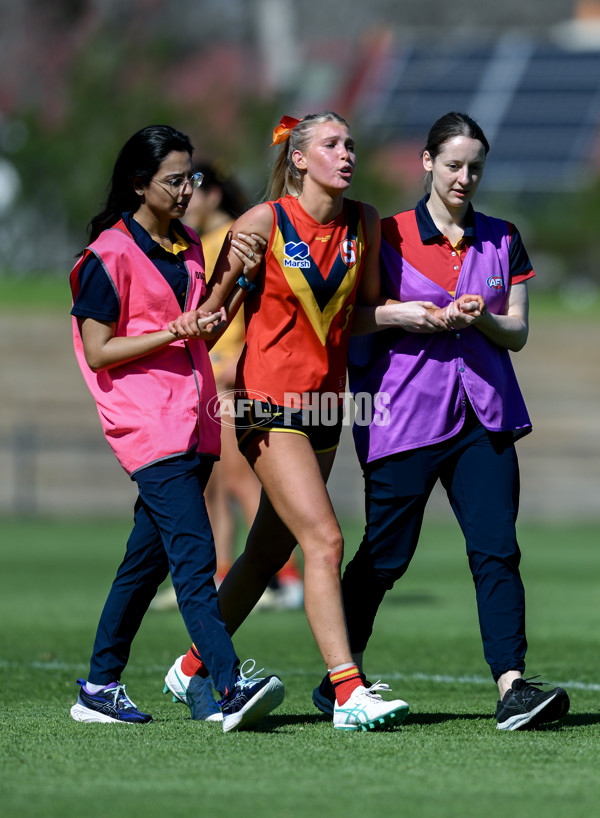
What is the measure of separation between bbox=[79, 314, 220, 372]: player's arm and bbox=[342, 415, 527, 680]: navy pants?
98cm

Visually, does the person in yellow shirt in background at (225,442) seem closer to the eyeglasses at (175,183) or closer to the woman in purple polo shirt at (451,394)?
the woman in purple polo shirt at (451,394)

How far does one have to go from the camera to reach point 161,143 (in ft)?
16.9

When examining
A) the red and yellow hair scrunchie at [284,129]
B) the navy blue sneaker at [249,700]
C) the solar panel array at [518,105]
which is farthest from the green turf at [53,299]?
the navy blue sneaker at [249,700]

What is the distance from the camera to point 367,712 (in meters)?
4.91

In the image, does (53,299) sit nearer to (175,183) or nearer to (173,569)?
(175,183)

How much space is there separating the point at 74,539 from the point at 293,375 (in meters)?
11.0

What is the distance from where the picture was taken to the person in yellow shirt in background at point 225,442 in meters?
8.16

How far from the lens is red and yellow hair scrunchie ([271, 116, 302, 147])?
5375 mm

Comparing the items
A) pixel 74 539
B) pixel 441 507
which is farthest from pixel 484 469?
pixel 441 507

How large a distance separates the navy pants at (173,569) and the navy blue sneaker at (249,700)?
44 mm

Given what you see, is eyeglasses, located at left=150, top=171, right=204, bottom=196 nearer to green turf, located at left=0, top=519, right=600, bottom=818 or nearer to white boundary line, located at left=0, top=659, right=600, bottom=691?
green turf, located at left=0, top=519, right=600, bottom=818

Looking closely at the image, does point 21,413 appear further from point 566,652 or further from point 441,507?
point 566,652

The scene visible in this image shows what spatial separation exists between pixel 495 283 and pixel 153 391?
1.33 meters

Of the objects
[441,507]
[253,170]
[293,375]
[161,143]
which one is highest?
[253,170]
